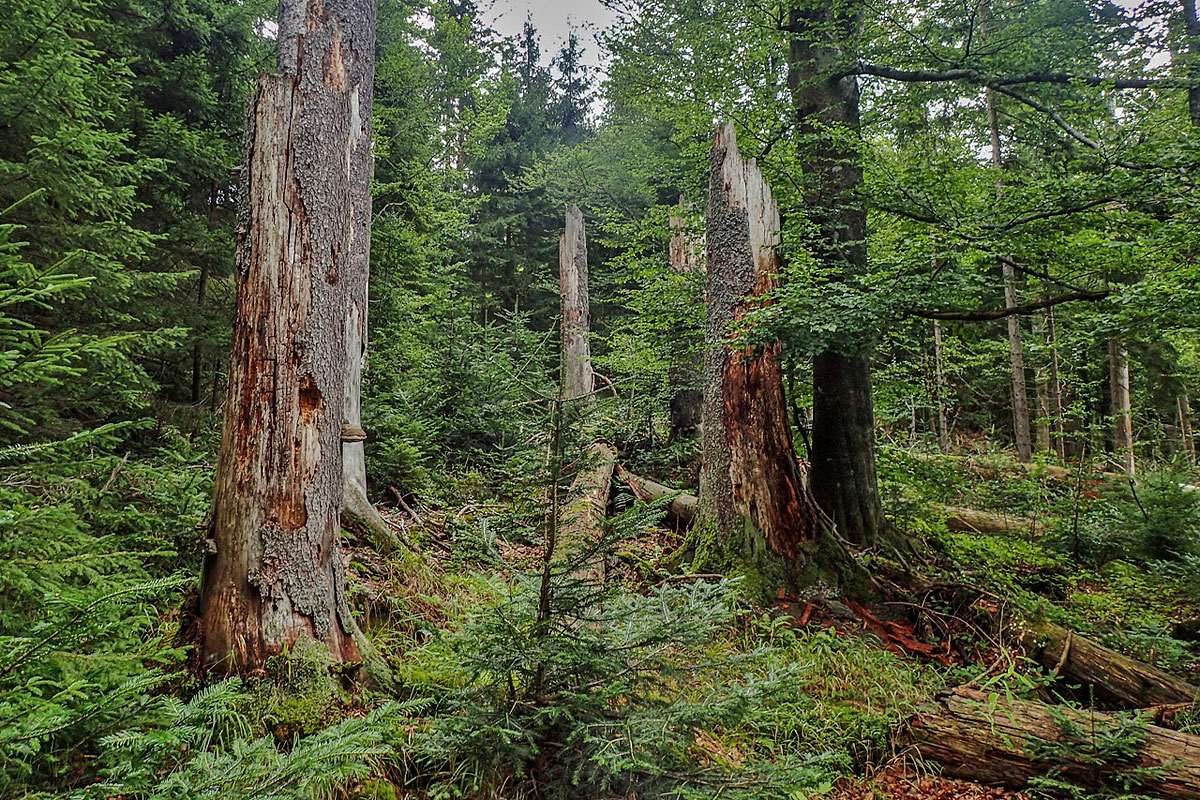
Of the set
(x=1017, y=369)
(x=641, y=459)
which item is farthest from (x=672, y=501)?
(x=1017, y=369)

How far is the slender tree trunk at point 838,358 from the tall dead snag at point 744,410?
39cm

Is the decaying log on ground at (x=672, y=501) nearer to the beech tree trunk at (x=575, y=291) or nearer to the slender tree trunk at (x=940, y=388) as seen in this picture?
the slender tree trunk at (x=940, y=388)

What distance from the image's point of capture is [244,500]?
2.74 metres

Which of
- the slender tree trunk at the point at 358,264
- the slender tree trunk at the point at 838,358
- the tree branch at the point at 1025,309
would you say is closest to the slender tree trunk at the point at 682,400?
the slender tree trunk at the point at 838,358

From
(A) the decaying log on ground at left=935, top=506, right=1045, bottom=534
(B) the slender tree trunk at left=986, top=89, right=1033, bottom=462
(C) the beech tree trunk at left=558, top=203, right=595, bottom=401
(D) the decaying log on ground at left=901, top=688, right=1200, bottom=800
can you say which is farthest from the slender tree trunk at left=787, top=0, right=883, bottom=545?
(B) the slender tree trunk at left=986, top=89, right=1033, bottom=462

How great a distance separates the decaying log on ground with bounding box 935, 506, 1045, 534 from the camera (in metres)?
6.86

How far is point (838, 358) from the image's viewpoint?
518cm

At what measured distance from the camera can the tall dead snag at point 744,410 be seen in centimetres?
460

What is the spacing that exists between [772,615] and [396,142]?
28.0 ft

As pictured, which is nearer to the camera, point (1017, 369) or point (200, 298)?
point (200, 298)

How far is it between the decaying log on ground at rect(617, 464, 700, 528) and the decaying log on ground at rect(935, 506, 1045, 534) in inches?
126

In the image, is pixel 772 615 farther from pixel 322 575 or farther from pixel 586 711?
pixel 322 575

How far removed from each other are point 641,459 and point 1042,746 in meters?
6.55

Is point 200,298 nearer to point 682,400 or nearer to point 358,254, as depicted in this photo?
point 358,254
